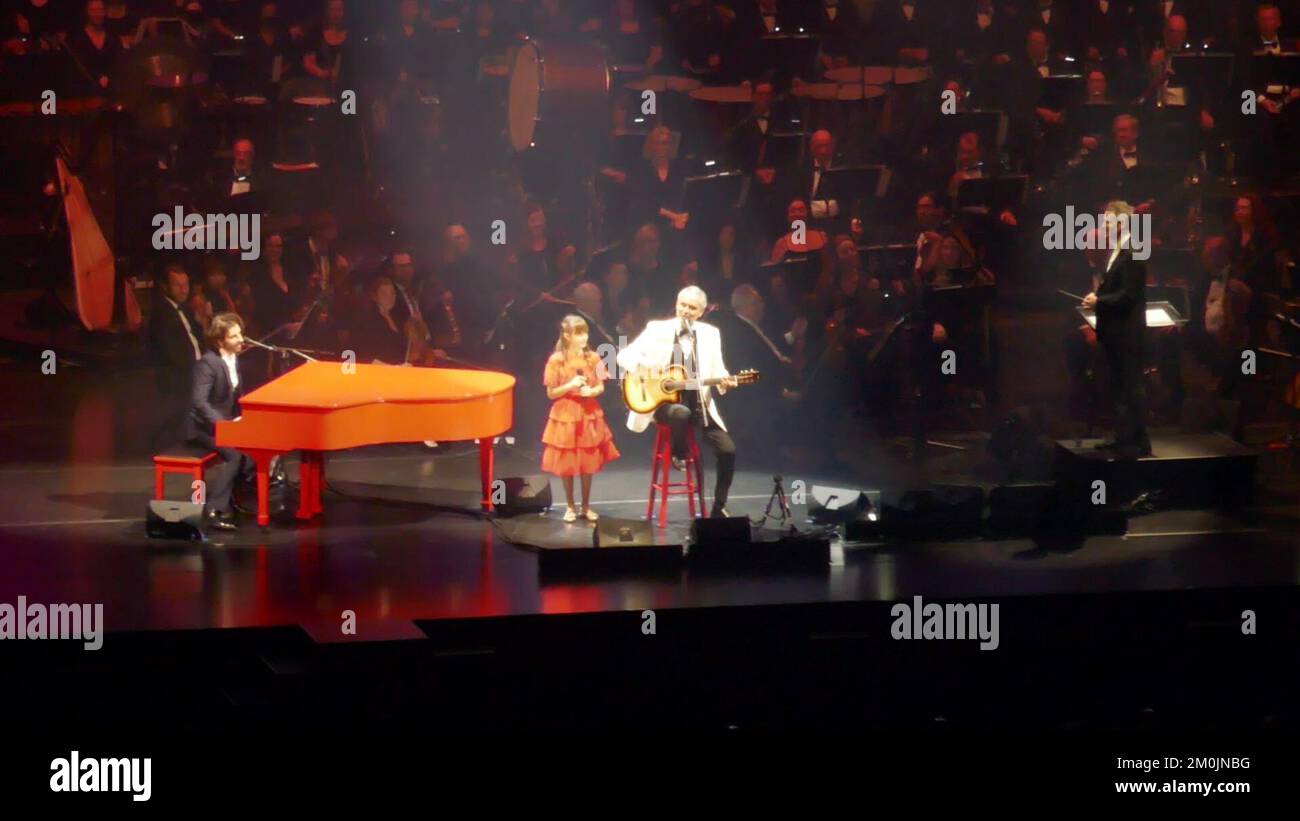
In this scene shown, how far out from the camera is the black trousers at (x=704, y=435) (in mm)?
8062

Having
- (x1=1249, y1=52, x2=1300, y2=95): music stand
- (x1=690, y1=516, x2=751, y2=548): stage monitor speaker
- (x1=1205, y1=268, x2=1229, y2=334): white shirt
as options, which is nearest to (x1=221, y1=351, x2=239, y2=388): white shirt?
(x1=690, y1=516, x2=751, y2=548): stage monitor speaker

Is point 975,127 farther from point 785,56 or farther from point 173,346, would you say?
point 173,346

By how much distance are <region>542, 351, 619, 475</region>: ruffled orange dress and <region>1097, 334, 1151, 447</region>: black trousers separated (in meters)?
2.74

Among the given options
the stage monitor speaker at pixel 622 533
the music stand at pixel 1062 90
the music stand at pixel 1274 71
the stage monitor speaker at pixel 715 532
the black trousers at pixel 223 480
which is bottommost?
the stage monitor speaker at pixel 622 533

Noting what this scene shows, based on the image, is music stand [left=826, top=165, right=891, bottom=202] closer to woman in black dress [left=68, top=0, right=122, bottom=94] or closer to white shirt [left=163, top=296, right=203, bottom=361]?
white shirt [left=163, top=296, right=203, bottom=361]

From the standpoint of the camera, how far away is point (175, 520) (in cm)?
793

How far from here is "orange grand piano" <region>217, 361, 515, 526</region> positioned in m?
7.76

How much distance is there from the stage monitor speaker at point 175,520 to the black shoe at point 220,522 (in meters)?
0.20

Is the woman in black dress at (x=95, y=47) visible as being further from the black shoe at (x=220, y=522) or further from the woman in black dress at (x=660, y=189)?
the black shoe at (x=220, y=522)

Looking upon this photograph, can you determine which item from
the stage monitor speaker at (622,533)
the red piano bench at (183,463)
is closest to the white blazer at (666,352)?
the stage monitor speaker at (622,533)

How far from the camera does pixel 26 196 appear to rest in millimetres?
11250

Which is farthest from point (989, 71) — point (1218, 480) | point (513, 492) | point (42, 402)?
point (42, 402)
